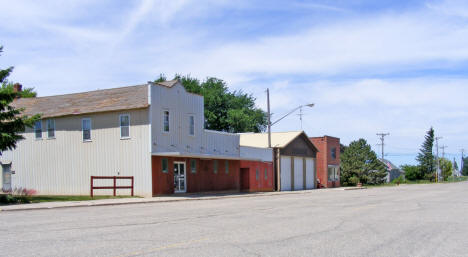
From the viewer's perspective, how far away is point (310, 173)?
5353 cm

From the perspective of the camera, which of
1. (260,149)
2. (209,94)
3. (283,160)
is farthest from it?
(209,94)

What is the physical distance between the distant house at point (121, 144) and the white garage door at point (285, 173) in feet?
37.1

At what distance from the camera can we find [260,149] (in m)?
42.0

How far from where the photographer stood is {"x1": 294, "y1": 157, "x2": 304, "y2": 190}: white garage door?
49062mm

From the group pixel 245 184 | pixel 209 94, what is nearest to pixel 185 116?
pixel 245 184

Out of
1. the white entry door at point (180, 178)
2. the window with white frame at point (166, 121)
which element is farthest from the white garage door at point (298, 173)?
the window with white frame at point (166, 121)

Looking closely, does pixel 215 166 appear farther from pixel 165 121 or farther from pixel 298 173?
pixel 298 173

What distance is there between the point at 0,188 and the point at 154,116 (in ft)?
43.9

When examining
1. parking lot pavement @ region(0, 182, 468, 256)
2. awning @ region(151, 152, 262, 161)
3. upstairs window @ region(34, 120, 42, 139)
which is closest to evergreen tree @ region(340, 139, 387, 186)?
awning @ region(151, 152, 262, 161)

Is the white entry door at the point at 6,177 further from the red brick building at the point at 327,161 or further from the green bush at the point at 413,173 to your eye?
the green bush at the point at 413,173

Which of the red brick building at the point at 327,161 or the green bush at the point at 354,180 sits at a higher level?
the red brick building at the point at 327,161

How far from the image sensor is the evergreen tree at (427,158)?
113 meters

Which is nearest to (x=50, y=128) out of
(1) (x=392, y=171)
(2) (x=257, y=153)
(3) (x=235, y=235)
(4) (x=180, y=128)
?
(4) (x=180, y=128)

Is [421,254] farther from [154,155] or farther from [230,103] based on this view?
[230,103]
